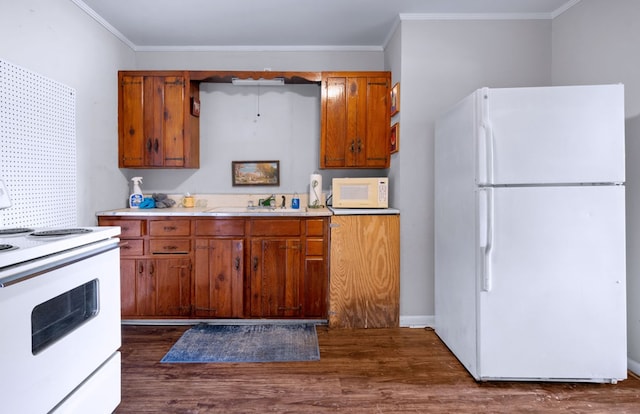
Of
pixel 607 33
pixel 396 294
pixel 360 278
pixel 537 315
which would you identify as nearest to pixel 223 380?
pixel 360 278

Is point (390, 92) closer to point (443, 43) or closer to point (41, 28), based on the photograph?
point (443, 43)

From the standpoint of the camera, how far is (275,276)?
3127mm


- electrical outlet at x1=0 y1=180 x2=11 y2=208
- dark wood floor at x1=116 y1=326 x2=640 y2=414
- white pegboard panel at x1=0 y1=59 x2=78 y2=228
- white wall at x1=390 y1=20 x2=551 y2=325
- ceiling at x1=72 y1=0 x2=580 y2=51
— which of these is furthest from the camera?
white wall at x1=390 y1=20 x2=551 y2=325

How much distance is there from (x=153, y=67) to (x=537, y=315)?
381 centimetres

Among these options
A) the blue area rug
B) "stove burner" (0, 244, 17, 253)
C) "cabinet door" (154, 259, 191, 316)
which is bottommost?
the blue area rug

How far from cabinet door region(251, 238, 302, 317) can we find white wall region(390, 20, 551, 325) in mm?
887

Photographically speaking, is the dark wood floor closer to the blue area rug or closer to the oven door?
the blue area rug

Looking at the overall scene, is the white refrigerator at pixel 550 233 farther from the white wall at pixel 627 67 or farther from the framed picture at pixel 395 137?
the framed picture at pixel 395 137

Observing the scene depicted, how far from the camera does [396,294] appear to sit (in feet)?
10.1

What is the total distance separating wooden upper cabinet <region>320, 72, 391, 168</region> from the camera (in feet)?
11.0

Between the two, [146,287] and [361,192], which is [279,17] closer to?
[361,192]

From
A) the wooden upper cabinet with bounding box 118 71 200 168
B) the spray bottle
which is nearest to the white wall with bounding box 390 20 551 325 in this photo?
the wooden upper cabinet with bounding box 118 71 200 168

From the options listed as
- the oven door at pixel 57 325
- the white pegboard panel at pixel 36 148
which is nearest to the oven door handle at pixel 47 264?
the oven door at pixel 57 325

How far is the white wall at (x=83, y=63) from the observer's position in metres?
2.25
